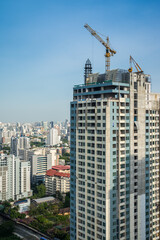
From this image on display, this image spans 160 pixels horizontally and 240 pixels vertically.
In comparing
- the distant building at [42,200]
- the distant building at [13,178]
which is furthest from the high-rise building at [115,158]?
the distant building at [13,178]

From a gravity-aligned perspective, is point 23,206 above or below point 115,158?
below

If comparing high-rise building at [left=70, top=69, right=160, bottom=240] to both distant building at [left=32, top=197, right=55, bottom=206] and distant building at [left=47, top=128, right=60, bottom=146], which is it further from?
distant building at [left=47, top=128, right=60, bottom=146]

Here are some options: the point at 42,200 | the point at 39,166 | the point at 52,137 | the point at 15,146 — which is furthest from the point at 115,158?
the point at 52,137

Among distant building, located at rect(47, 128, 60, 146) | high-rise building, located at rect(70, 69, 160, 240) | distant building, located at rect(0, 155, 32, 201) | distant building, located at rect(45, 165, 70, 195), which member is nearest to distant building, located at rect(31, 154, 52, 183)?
distant building, located at rect(45, 165, 70, 195)

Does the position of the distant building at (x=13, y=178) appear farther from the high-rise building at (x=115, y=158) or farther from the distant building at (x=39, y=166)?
the high-rise building at (x=115, y=158)

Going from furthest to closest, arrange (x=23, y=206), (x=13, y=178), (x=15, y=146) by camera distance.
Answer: (x=15, y=146)
(x=13, y=178)
(x=23, y=206)

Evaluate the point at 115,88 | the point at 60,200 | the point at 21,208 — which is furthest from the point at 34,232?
the point at 115,88

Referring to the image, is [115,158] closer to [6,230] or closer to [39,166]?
[6,230]
